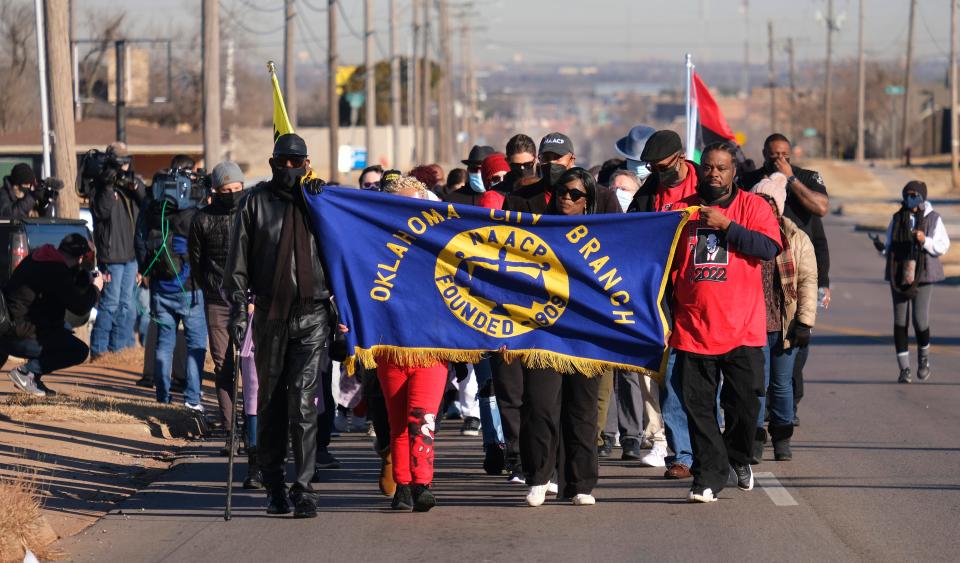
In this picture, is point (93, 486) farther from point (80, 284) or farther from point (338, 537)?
point (80, 284)

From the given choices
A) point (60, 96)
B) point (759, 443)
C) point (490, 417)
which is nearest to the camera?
point (490, 417)

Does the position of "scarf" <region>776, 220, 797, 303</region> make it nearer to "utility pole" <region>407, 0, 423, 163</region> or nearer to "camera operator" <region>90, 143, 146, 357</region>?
"camera operator" <region>90, 143, 146, 357</region>

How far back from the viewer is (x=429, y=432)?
8773mm

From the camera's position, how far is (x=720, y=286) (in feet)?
29.2

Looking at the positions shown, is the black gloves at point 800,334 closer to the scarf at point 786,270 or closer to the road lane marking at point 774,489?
the scarf at point 786,270

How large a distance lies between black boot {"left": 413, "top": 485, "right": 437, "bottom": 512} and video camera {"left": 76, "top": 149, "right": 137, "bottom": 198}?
7.61 metres

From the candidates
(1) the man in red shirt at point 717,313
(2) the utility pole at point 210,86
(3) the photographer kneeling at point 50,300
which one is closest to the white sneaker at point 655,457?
(1) the man in red shirt at point 717,313

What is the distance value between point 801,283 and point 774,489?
61.8 inches

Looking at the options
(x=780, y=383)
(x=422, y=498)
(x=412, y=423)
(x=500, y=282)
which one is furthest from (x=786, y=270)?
(x=422, y=498)

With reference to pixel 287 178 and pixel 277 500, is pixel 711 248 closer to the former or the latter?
pixel 287 178

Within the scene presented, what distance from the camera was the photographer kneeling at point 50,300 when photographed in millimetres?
12758

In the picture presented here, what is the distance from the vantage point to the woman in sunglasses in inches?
350

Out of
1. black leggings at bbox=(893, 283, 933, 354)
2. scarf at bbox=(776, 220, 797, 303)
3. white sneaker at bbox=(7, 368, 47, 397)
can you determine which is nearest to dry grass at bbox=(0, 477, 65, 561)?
scarf at bbox=(776, 220, 797, 303)

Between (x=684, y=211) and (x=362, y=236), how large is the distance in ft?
6.27
